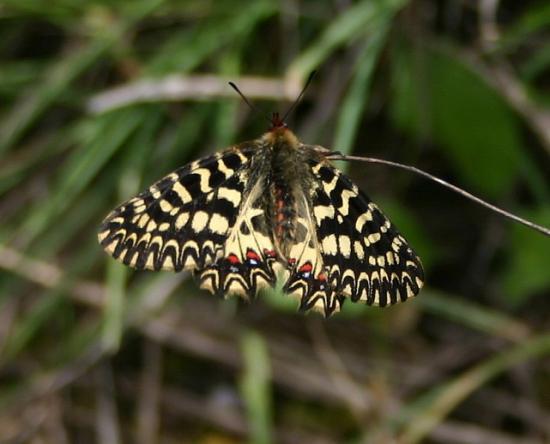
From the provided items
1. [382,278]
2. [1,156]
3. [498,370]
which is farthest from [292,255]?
[1,156]

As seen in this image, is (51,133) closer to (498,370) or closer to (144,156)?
(144,156)

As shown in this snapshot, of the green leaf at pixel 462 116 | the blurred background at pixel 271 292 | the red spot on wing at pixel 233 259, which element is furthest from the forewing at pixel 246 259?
the green leaf at pixel 462 116

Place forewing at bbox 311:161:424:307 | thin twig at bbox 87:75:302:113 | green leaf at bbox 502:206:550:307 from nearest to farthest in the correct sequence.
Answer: forewing at bbox 311:161:424:307 < thin twig at bbox 87:75:302:113 < green leaf at bbox 502:206:550:307

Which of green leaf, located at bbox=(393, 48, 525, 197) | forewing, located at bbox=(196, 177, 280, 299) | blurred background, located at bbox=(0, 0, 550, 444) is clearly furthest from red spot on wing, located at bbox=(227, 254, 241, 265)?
green leaf, located at bbox=(393, 48, 525, 197)

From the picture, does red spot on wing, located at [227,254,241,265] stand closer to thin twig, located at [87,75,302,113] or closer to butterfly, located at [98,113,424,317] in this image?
butterfly, located at [98,113,424,317]

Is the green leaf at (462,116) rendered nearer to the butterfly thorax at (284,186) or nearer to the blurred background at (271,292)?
the blurred background at (271,292)

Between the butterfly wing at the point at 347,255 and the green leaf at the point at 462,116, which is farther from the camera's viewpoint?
the green leaf at the point at 462,116

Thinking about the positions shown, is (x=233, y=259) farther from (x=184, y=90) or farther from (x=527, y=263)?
(x=527, y=263)

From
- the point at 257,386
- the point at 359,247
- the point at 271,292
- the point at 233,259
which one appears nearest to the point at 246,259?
the point at 233,259
